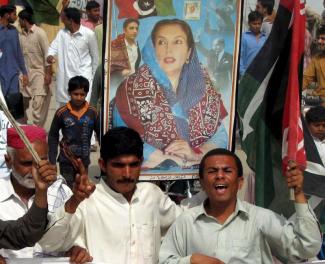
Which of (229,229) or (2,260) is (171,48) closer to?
(229,229)

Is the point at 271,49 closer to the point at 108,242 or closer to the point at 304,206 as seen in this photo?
the point at 304,206

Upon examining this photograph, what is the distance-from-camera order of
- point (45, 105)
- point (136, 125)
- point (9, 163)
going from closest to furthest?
point (9, 163), point (136, 125), point (45, 105)

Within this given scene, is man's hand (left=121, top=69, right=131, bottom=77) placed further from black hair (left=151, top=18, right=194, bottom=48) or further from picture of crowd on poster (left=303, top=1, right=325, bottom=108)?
picture of crowd on poster (left=303, top=1, right=325, bottom=108)

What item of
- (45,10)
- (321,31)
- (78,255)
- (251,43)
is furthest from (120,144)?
(321,31)

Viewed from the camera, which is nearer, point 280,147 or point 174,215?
point 174,215

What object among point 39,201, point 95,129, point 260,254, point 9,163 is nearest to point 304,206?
point 260,254

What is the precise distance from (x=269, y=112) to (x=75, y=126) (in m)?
2.74

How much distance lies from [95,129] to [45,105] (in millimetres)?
3787

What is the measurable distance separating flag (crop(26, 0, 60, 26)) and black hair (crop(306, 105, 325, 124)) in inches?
77.1

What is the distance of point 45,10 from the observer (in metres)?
5.12

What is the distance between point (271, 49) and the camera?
4.48 meters

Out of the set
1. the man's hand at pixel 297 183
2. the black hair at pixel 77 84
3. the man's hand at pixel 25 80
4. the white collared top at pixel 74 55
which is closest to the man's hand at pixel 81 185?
the man's hand at pixel 297 183

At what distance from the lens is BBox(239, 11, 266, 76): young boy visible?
195 inches

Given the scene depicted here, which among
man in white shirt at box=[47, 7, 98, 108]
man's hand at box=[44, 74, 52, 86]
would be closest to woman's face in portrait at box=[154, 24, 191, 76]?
man in white shirt at box=[47, 7, 98, 108]
